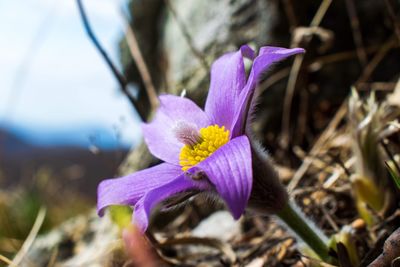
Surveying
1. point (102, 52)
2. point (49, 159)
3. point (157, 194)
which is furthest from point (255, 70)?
point (49, 159)

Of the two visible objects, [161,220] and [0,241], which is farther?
[0,241]

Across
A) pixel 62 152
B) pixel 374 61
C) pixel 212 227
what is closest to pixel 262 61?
pixel 212 227

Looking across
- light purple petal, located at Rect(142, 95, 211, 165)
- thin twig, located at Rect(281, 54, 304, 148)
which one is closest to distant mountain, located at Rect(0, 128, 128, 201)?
thin twig, located at Rect(281, 54, 304, 148)

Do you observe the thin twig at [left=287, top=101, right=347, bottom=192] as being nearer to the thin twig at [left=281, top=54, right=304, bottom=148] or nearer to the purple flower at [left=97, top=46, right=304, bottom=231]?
the thin twig at [left=281, top=54, right=304, bottom=148]

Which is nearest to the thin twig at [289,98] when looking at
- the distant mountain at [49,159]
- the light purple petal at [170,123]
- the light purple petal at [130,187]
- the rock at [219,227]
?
the rock at [219,227]

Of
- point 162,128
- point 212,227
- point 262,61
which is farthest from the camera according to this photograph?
point 212,227

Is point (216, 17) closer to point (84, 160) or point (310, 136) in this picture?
point (310, 136)

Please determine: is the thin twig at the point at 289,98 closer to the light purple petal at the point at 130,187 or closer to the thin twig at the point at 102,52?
the thin twig at the point at 102,52

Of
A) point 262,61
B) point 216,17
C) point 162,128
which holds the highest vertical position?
point 262,61
